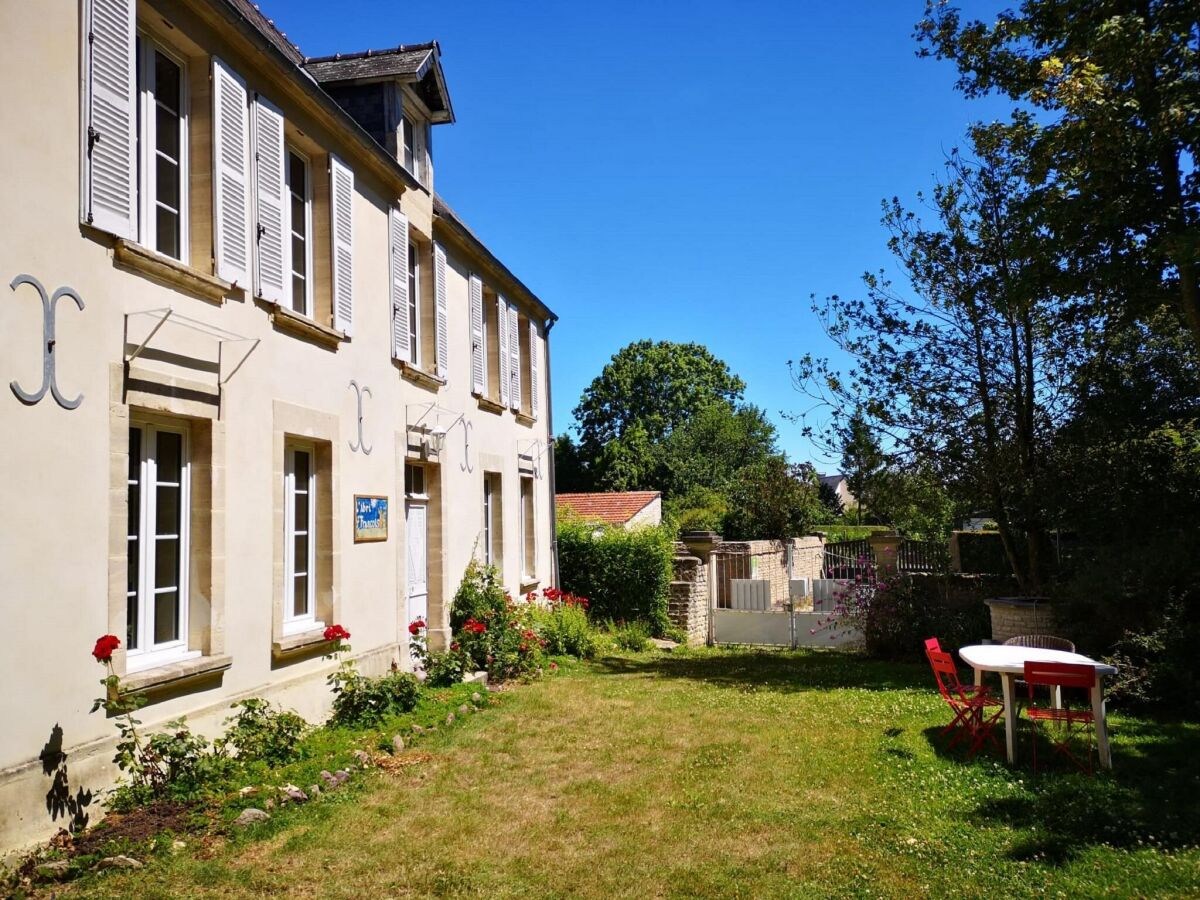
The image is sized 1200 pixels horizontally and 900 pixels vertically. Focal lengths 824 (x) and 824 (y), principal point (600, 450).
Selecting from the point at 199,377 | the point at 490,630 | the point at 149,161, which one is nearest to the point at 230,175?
the point at 149,161

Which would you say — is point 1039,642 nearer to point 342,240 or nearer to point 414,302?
point 342,240

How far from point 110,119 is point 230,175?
1254mm

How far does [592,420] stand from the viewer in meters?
49.2

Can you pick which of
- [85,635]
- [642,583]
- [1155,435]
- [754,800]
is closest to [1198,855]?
[754,800]

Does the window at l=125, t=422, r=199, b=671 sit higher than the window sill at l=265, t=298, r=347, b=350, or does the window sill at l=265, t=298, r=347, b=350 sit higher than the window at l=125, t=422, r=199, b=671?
the window sill at l=265, t=298, r=347, b=350

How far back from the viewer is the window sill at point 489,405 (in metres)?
12.0

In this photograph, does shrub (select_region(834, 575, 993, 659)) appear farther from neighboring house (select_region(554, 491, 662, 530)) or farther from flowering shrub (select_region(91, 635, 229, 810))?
neighboring house (select_region(554, 491, 662, 530))

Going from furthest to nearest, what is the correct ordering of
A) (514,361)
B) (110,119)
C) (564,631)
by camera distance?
1. (514,361)
2. (564,631)
3. (110,119)

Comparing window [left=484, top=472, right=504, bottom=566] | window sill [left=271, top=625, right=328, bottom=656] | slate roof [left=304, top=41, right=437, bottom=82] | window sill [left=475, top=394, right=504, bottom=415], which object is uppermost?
slate roof [left=304, top=41, right=437, bottom=82]

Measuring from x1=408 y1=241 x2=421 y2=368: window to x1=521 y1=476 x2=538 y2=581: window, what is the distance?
14.5ft

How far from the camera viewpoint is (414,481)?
33.7 ft

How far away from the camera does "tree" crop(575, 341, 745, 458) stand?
47.8 meters

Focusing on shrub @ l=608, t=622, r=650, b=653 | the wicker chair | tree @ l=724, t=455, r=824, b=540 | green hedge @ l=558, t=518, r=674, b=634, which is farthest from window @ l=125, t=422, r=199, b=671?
tree @ l=724, t=455, r=824, b=540

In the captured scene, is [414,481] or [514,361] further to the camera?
[514,361]
